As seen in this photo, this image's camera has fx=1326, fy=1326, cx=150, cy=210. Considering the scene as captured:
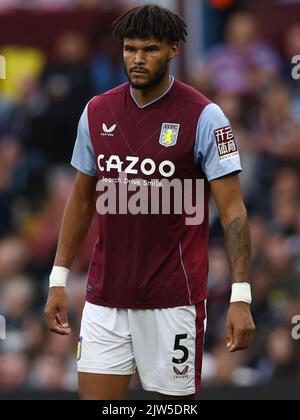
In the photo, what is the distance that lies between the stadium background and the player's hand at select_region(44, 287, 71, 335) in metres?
2.71

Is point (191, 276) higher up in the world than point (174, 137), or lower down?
lower down

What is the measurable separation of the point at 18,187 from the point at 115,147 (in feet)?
16.7

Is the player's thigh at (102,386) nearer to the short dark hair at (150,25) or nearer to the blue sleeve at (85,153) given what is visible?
the blue sleeve at (85,153)

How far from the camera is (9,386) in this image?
9938 mm

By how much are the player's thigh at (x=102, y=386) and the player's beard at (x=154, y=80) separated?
1.41 metres

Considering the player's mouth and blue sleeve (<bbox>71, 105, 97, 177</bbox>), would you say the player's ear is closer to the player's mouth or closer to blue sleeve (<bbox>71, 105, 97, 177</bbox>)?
the player's mouth

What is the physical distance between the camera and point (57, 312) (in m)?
6.60

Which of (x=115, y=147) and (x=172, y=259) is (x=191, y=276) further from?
(x=115, y=147)

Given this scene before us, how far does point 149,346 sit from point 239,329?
55cm

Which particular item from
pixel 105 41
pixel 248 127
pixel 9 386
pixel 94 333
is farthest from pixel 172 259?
pixel 105 41

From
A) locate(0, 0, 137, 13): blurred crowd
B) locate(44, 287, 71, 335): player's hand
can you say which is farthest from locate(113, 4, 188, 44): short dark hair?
locate(0, 0, 137, 13): blurred crowd

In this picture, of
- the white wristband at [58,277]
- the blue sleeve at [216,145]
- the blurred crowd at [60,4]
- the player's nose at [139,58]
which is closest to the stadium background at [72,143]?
the blurred crowd at [60,4]

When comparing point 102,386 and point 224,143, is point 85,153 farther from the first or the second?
point 102,386

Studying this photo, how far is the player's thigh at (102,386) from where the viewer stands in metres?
6.45
